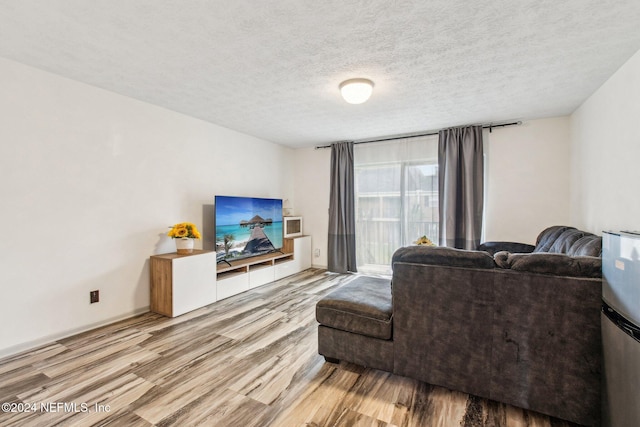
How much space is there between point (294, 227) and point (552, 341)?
4291mm

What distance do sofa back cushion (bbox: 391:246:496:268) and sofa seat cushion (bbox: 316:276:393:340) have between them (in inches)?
15.2

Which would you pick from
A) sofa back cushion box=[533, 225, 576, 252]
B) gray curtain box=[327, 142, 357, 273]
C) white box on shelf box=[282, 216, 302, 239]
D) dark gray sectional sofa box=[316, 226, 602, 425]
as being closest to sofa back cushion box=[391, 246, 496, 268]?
dark gray sectional sofa box=[316, 226, 602, 425]

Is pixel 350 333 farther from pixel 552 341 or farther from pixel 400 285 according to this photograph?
pixel 552 341

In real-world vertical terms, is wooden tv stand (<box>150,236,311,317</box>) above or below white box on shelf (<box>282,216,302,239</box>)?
below

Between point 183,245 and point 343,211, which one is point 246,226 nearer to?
point 183,245

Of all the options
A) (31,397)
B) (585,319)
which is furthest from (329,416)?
(31,397)

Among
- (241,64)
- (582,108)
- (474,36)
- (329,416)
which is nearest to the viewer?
(329,416)

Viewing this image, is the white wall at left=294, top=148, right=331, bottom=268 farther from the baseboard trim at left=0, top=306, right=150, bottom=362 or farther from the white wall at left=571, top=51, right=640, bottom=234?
the white wall at left=571, top=51, right=640, bottom=234

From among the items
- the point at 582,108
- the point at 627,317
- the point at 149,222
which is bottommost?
the point at 627,317

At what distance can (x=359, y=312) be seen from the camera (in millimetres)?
2012

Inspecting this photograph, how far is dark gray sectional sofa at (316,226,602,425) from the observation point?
4.89 feet

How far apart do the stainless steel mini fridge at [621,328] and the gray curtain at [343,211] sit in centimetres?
370

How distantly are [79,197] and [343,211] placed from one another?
11.9ft

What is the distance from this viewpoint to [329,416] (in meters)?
1.61
